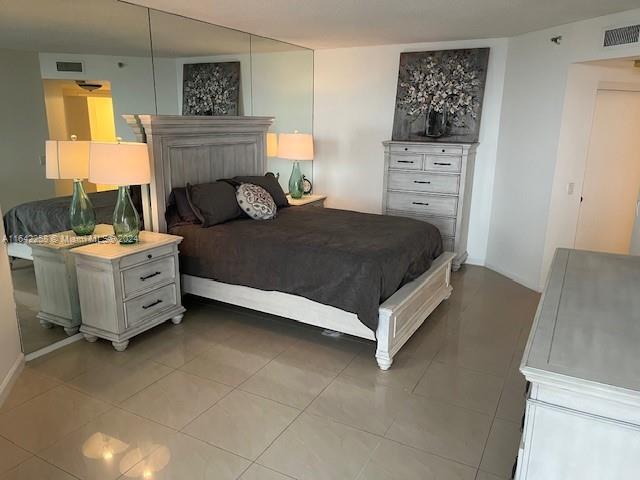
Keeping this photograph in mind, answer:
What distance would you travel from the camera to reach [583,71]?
423 centimetres

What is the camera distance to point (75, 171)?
3.28m

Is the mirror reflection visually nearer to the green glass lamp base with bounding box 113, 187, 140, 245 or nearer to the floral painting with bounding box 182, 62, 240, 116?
the green glass lamp base with bounding box 113, 187, 140, 245

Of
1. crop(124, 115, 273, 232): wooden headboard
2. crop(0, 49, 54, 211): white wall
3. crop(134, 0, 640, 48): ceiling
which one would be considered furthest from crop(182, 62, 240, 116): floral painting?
crop(0, 49, 54, 211): white wall

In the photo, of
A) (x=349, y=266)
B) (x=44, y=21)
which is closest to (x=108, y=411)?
(x=349, y=266)

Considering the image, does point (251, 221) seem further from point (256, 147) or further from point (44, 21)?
point (44, 21)

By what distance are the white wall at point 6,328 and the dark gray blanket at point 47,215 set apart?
0.11m

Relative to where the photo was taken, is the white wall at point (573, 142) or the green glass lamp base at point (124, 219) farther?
the white wall at point (573, 142)

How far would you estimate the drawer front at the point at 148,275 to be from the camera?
333cm

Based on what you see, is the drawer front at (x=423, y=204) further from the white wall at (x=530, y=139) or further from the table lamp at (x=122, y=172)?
the table lamp at (x=122, y=172)

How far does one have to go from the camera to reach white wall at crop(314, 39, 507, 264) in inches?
206

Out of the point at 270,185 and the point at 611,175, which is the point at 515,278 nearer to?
the point at 611,175

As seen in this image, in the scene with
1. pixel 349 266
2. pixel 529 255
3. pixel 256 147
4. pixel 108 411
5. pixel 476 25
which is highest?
pixel 476 25

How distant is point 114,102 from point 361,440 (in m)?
2.94


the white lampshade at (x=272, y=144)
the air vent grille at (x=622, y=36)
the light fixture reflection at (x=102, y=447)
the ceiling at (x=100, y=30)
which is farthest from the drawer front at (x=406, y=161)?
the light fixture reflection at (x=102, y=447)
